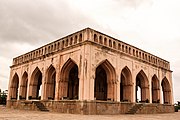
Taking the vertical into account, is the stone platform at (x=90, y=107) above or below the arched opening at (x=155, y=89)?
below

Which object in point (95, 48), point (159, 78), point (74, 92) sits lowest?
point (74, 92)

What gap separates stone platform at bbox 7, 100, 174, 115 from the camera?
1882cm

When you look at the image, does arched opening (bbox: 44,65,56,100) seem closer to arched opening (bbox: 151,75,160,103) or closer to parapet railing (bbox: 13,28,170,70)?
parapet railing (bbox: 13,28,170,70)

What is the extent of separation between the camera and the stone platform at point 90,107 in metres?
18.8

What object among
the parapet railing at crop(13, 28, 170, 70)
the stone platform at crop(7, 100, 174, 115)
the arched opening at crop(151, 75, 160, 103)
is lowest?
the stone platform at crop(7, 100, 174, 115)

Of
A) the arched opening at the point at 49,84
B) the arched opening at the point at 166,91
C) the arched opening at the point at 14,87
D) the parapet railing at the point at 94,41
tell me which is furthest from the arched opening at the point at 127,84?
the arched opening at the point at 14,87

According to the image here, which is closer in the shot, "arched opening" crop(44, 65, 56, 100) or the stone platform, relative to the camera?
the stone platform

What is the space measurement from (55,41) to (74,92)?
9223mm

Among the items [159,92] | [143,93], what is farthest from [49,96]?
[159,92]

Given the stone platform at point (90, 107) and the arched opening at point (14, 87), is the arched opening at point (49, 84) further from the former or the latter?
the arched opening at point (14, 87)

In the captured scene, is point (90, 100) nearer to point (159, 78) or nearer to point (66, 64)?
point (66, 64)

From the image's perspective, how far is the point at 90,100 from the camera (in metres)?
18.9

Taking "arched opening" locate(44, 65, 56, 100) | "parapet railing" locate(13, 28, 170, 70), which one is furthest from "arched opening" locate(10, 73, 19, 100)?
"arched opening" locate(44, 65, 56, 100)

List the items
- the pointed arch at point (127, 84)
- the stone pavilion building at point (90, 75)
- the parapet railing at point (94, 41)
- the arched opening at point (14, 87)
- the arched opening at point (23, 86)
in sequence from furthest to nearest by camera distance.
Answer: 1. the arched opening at point (14, 87)
2. the arched opening at point (23, 86)
3. the pointed arch at point (127, 84)
4. the parapet railing at point (94, 41)
5. the stone pavilion building at point (90, 75)
